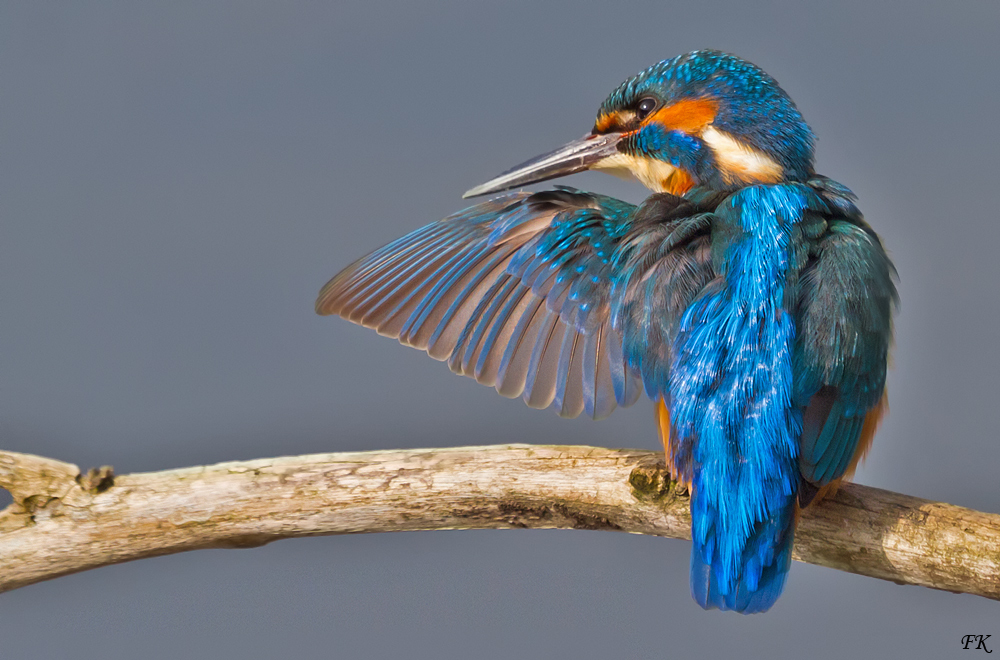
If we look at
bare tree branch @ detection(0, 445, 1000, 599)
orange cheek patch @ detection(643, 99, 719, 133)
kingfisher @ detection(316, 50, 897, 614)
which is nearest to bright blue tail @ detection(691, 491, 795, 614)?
kingfisher @ detection(316, 50, 897, 614)

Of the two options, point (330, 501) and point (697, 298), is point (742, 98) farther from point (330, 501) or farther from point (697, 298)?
point (330, 501)

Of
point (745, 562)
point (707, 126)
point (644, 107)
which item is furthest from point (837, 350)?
point (644, 107)

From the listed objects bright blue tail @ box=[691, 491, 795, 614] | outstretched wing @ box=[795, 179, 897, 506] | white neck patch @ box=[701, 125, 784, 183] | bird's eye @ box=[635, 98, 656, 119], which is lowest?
bright blue tail @ box=[691, 491, 795, 614]

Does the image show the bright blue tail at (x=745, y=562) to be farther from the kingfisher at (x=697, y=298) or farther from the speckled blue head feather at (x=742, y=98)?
the speckled blue head feather at (x=742, y=98)

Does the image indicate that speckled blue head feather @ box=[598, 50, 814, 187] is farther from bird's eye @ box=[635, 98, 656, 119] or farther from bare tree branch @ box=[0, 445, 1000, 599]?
bare tree branch @ box=[0, 445, 1000, 599]

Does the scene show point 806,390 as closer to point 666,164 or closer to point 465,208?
point 666,164

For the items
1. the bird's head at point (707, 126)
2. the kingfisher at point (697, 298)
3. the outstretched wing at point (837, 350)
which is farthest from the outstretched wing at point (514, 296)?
the outstretched wing at point (837, 350)

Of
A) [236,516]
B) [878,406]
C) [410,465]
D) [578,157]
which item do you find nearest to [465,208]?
[578,157]
